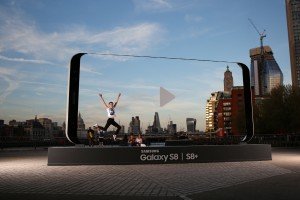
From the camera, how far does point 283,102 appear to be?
54.7 metres

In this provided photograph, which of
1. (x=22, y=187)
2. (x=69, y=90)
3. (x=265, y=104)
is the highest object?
(x=265, y=104)

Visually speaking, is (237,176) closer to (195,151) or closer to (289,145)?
(195,151)

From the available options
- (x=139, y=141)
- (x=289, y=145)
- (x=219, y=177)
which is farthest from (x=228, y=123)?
(x=219, y=177)

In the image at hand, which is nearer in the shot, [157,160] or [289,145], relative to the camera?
[157,160]

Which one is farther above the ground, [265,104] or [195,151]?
[265,104]

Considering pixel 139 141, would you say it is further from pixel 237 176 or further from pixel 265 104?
pixel 265 104

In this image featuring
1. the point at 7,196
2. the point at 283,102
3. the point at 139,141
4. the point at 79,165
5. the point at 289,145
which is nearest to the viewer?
the point at 7,196

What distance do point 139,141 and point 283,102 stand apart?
40352 mm

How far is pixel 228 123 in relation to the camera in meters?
174

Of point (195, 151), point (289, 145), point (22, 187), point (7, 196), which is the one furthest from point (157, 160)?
point (289, 145)

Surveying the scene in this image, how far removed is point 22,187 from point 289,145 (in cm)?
3911

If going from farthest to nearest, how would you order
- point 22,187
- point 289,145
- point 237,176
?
point 289,145 < point 237,176 < point 22,187

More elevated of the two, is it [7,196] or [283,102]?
[283,102]

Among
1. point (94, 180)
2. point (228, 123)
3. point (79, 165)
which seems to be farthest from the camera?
point (228, 123)
